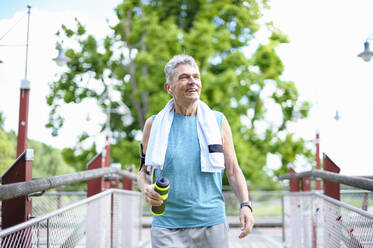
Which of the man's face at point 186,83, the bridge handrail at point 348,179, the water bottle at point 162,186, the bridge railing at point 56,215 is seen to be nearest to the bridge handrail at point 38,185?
the bridge railing at point 56,215

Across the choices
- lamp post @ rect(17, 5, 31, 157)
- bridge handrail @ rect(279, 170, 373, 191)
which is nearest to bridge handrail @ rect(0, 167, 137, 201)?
bridge handrail @ rect(279, 170, 373, 191)

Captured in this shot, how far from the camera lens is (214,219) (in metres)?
2.49

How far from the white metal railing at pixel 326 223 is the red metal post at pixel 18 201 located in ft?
6.40

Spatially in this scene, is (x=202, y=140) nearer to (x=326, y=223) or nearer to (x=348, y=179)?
(x=348, y=179)

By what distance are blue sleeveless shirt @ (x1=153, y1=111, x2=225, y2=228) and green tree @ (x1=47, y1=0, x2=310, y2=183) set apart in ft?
48.5

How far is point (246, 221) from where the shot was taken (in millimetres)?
2500

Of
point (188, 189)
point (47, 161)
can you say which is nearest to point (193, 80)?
point (188, 189)

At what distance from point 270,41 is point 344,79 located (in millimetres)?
3812

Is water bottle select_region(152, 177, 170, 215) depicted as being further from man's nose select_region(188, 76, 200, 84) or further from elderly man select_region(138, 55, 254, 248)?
man's nose select_region(188, 76, 200, 84)

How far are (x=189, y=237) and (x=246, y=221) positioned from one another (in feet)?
1.06

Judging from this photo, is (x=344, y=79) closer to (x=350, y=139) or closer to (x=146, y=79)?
(x=350, y=139)

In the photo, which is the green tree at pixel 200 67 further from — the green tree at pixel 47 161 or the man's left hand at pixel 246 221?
the man's left hand at pixel 246 221

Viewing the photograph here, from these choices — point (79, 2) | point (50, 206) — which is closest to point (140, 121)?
point (79, 2)

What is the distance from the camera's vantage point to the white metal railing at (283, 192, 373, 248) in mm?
2807
